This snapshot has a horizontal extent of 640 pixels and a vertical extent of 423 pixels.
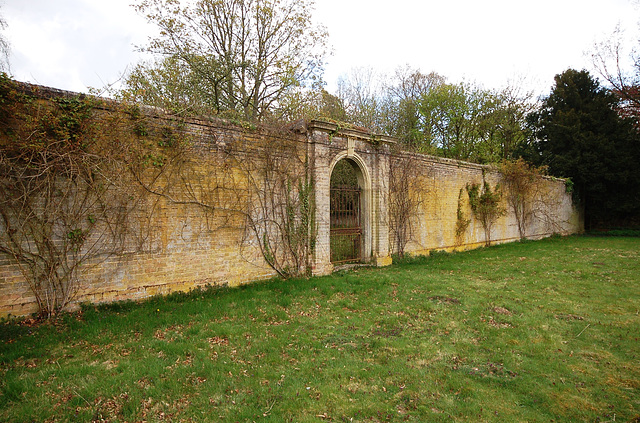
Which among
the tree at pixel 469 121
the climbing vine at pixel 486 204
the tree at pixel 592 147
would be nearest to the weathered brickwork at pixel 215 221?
the climbing vine at pixel 486 204

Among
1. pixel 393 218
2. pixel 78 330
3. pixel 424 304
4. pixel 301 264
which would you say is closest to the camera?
pixel 78 330

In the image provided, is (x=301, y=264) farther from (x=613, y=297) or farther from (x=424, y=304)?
(x=613, y=297)

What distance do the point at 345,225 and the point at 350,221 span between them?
203 mm

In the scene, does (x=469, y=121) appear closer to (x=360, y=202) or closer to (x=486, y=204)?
(x=486, y=204)

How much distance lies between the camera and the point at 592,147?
1945cm

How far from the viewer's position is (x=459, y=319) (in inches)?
213

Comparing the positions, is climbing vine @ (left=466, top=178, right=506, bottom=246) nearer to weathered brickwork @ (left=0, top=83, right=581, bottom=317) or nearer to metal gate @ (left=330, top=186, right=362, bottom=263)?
weathered brickwork @ (left=0, top=83, right=581, bottom=317)

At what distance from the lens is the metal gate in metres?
9.12

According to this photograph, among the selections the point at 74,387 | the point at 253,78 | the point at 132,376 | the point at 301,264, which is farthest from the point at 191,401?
the point at 253,78

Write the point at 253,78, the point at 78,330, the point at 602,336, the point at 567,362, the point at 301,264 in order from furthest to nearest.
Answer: the point at 253,78, the point at 301,264, the point at 602,336, the point at 78,330, the point at 567,362

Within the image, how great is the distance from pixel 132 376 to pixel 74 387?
19.7 inches

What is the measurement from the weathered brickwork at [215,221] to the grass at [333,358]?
38 centimetres

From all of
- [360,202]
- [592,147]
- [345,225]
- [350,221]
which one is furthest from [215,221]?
[592,147]

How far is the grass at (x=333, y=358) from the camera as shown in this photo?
119 inches
